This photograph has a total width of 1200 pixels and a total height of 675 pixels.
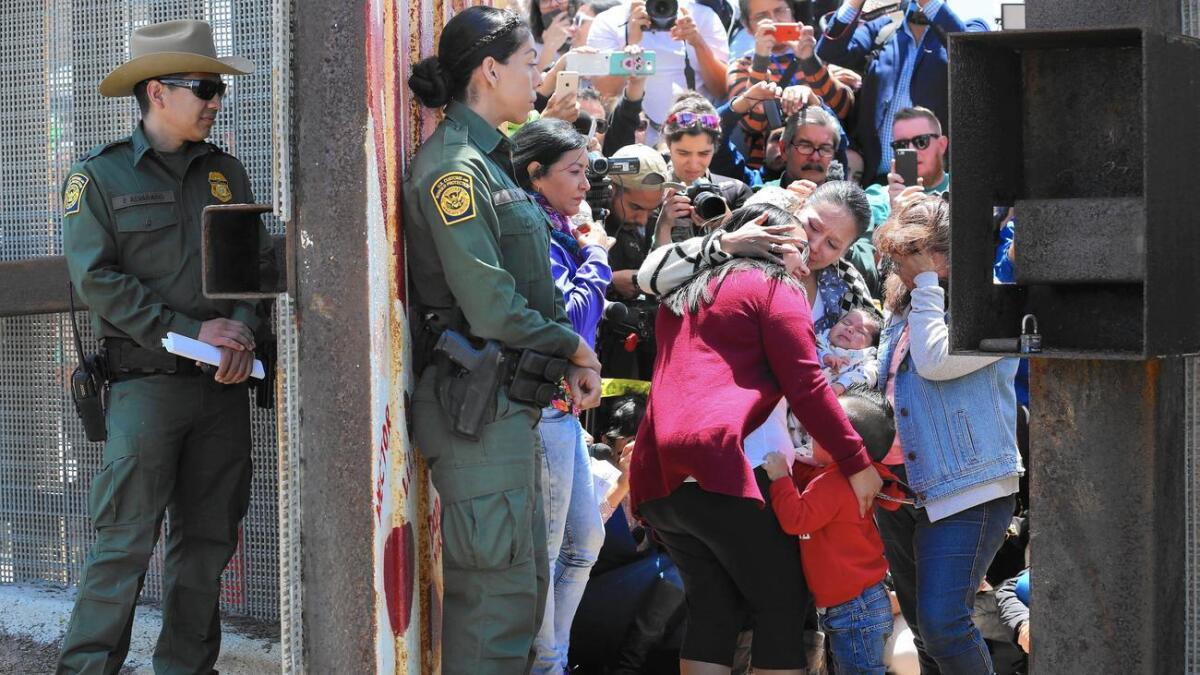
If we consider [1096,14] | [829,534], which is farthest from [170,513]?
[1096,14]

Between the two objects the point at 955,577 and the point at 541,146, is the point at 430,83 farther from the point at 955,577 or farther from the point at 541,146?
the point at 955,577

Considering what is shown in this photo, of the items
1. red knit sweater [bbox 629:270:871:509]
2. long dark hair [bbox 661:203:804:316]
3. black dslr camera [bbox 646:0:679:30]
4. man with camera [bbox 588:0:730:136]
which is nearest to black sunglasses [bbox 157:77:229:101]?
long dark hair [bbox 661:203:804:316]

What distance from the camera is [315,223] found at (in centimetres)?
367

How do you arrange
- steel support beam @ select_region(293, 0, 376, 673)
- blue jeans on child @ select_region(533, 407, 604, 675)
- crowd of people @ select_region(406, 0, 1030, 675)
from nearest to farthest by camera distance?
1. steel support beam @ select_region(293, 0, 376, 673)
2. crowd of people @ select_region(406, 0, 1030, 675)
3. blue jeans on child @ select_region(533, 407, 604, 675)

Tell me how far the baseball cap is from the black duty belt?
2107 mm

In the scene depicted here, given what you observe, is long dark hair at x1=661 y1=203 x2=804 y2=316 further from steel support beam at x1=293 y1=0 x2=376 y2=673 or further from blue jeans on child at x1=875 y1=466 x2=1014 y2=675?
steel support beam at x1=293 y1=0 x2=376 y2=673

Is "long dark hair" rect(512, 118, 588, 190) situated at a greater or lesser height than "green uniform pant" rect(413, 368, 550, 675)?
greater

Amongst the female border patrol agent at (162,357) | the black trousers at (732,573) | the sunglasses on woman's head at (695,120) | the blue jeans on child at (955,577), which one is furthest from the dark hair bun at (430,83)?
the sunglasses on woman's head at (695,120)

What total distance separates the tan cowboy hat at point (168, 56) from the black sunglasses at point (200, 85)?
0.03 meters

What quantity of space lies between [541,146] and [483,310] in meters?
1.13

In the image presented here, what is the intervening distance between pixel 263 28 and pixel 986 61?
2725 mm

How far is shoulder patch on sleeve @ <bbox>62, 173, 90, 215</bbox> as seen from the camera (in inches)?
173

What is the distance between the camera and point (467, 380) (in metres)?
3.80

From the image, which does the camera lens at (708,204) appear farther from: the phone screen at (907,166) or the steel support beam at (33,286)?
the steel support beam at (33,286)
